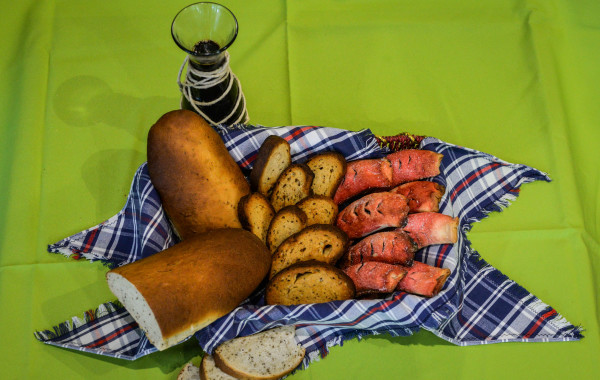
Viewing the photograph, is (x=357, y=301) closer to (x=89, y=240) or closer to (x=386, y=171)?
(x=386, y=171)

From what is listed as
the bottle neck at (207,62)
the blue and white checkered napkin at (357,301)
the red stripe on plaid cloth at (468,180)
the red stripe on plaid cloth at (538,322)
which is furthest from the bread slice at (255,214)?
the red stripe on plaid cloth at (538,322)

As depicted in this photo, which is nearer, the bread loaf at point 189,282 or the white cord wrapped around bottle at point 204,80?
the bread loaf at point 189,282

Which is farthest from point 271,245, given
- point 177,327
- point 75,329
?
point 75,329

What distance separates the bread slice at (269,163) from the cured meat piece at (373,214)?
5.4 inches

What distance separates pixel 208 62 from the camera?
2.88 feet

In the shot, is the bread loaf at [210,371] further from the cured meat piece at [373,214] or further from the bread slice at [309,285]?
the cured meat piece at [373,214]

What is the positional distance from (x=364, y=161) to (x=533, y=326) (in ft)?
1.42

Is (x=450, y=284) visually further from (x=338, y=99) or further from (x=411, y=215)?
(x=338, y=99)

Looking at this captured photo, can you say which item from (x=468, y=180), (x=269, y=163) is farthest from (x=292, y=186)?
(x=468, y=180)

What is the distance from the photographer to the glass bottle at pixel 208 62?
895 millimetres

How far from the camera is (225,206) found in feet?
2.82

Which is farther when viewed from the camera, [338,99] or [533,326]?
[338,99]

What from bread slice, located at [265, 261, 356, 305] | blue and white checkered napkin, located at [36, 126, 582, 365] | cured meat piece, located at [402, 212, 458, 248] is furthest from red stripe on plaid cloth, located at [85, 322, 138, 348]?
cured meat piece, located at [402, 212, 458, 248]

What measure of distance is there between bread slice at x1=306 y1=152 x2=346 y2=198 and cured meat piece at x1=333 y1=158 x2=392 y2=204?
0.02 metres
